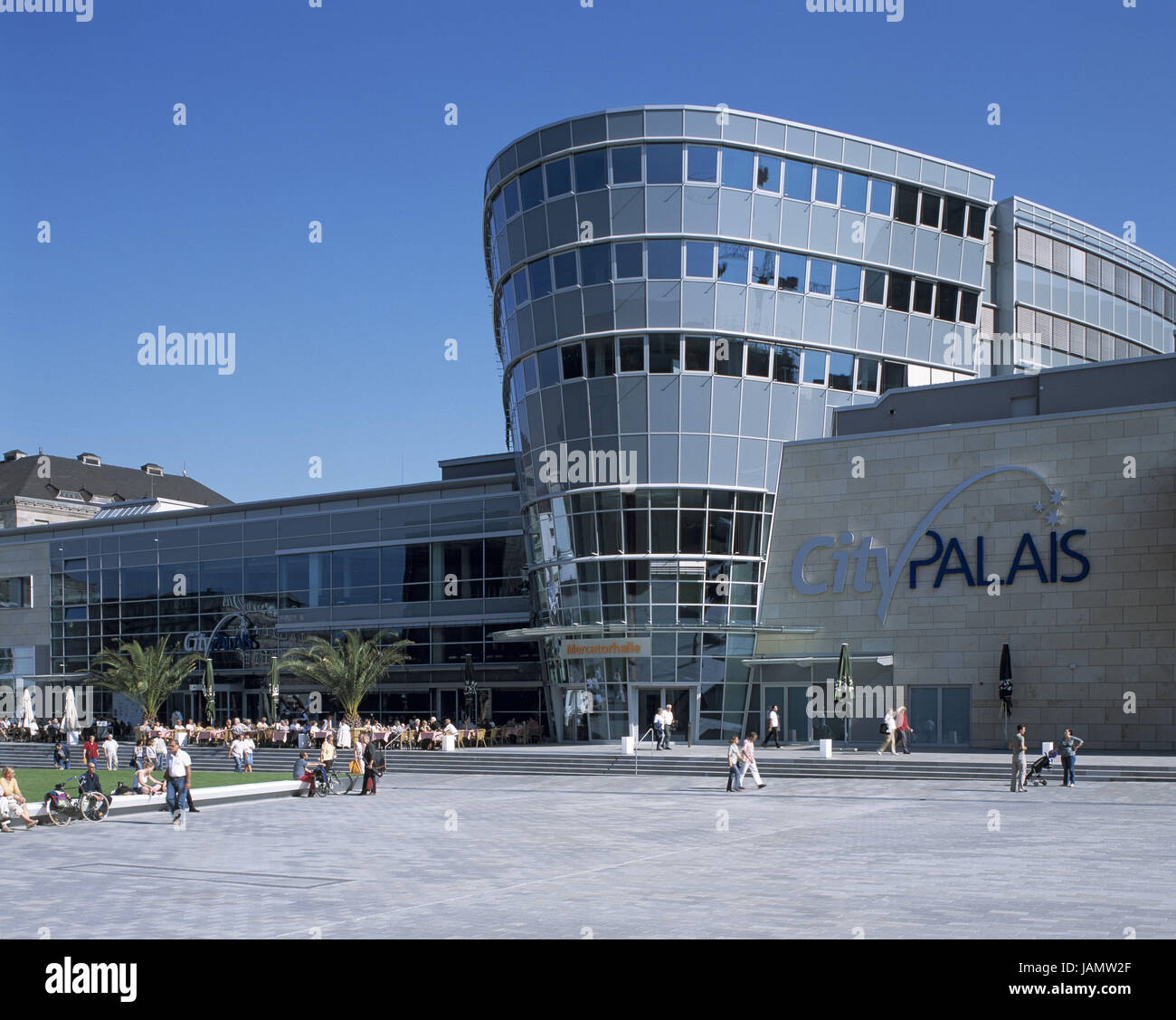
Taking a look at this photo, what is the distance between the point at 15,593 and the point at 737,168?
5149 cm

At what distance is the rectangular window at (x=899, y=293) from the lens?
50.7 metres

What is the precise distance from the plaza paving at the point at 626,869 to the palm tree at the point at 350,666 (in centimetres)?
2404

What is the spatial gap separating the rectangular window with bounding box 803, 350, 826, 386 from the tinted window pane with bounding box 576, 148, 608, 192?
33.0 ft

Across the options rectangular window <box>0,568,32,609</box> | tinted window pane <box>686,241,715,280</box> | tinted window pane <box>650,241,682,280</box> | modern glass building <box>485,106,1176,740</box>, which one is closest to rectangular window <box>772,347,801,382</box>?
modern glass building <box>485,106,1176,740</box>

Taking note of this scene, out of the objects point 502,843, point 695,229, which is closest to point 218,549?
point 695,229

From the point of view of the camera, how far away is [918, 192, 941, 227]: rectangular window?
51281mm

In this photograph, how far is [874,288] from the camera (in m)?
50.2

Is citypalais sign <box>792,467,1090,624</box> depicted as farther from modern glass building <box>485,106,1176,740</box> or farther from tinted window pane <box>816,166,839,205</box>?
tinted window pane <box>816,166,839,205</box>

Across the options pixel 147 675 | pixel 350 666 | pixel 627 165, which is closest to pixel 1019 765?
pixel 627 165

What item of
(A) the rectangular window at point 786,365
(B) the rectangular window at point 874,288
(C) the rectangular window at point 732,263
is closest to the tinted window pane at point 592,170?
(C) the rectangular window at point 732,263

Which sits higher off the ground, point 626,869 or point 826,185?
point 826,185

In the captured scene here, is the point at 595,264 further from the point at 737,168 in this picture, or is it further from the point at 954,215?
the point at 954,215

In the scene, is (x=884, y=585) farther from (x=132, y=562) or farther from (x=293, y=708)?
(x=132, y=562)

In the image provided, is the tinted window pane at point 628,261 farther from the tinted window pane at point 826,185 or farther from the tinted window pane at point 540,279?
the tinted window pane at point 826,185
